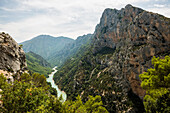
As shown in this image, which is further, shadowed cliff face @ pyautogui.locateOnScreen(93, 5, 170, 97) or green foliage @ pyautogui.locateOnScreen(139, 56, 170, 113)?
shadowed cliff face @ pyautogui.locateOnScreen(93, 5, 170, 97)

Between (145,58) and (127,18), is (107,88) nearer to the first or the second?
(145,58)

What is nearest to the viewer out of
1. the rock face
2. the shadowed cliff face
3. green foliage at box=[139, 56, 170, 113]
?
green foliage at box=[139, 56, 170, 113]

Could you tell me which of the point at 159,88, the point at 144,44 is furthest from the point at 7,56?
the point at 144,44

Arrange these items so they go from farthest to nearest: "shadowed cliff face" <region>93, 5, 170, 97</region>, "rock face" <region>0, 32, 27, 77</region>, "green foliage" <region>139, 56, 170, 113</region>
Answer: "shadowed cliff face" <region>93, 5, 170, 97</region> < "rock face" <region>0, 32, 27, 77</region> < "green foliage" <region>139, 56, 170, 113</region>

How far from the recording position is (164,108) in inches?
514

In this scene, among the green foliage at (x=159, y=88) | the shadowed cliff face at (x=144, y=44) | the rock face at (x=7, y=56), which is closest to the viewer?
the green foliage at (x=159, y=88)

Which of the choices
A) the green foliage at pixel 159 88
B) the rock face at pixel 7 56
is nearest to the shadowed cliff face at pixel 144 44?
the green foliage at pixel 159 88

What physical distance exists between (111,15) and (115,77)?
107 m

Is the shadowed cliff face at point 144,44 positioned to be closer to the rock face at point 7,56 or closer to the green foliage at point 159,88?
the green foliage at point 159,88

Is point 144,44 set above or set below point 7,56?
above

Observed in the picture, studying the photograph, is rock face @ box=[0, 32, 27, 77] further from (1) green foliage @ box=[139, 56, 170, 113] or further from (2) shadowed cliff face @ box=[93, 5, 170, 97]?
(2) shadowed cliff face @ box=[93, 5, 170, 97]

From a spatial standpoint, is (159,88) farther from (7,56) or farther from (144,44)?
(7,56)

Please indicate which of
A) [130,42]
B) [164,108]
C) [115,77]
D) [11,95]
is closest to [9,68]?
[11,95]

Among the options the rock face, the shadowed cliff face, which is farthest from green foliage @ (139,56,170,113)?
the rock face
